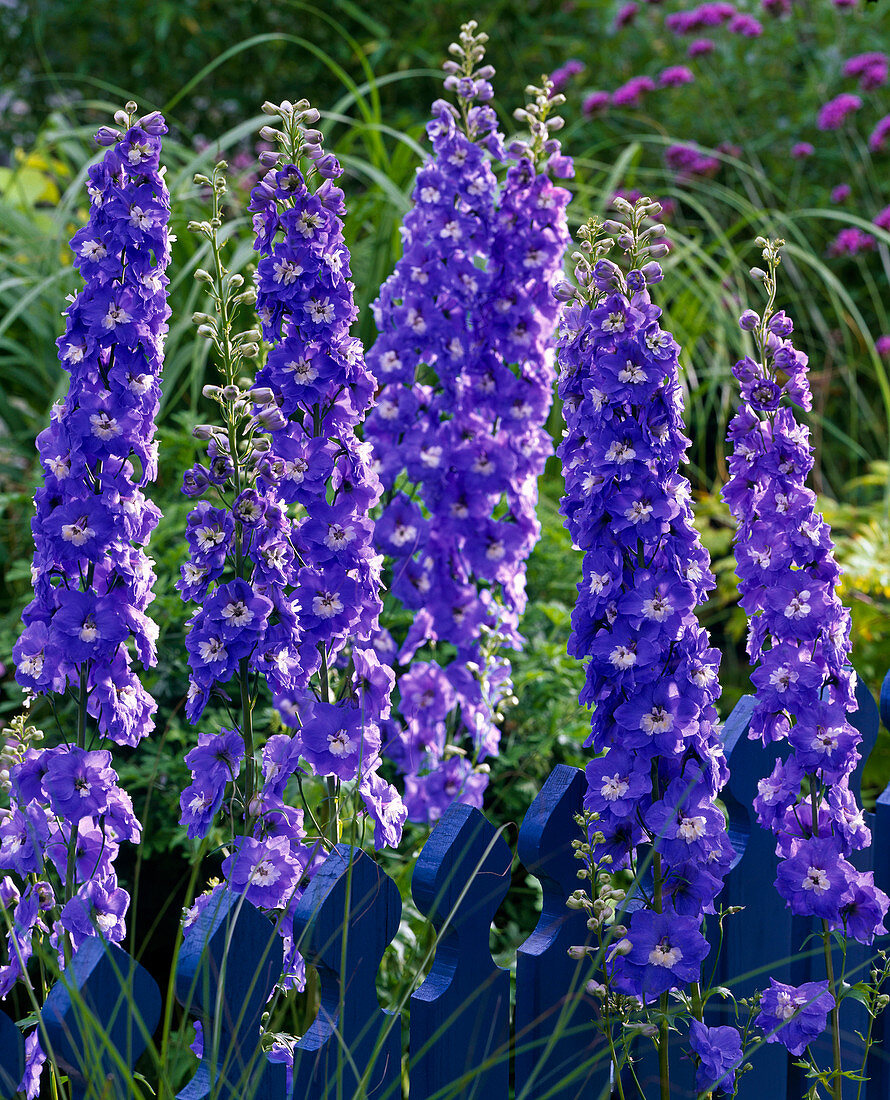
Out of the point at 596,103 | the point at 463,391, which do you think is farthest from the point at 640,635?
the point at 596,103

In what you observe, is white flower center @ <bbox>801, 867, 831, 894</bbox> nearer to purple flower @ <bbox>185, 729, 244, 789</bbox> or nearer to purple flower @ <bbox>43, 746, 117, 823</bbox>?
purple flower @ <bbox>185, 729, 244, 789</bbox>

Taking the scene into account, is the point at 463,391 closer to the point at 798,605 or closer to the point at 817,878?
the point at 798,605

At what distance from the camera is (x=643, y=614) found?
1290 millimetres

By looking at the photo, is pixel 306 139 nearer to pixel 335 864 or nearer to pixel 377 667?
pixel 377 667

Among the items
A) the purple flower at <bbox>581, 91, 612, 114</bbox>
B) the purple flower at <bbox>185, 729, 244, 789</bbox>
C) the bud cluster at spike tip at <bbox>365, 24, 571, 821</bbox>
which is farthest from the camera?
the purple flower at <bbox>581, 91, 612, 114</bbox>

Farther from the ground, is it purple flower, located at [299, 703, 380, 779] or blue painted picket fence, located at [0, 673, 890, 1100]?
purple flower, located at [299, 703, 380, 779]

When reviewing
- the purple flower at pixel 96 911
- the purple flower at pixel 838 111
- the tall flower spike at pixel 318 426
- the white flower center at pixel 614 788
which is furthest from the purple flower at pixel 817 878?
the purple flower at pixel 838 111

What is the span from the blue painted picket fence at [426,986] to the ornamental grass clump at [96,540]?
213 mm

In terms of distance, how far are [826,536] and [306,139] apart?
0.82 meters

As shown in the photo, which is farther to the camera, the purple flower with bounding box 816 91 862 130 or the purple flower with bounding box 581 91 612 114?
the purple flower with bounding box 581 91 612 114

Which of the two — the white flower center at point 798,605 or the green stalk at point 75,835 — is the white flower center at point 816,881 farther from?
the green stalk at point 75,835

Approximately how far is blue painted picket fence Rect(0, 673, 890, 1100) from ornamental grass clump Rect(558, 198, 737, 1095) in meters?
0.11

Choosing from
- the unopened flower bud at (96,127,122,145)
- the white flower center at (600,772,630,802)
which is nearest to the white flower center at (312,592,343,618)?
the white flower center at (600,772,630,802)

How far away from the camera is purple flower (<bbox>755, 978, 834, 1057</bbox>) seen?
145 centimetres
